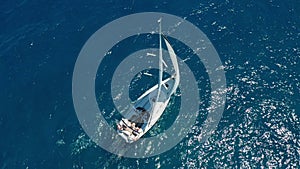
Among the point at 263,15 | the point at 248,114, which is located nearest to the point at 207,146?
the point at 248,114

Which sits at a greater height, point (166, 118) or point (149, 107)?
point (149, 107)

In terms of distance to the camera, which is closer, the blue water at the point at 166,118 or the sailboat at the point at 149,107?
the blue water at the point at 166,118

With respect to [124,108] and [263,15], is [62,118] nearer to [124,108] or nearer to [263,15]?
[124,108]

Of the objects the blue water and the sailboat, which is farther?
the sailboat

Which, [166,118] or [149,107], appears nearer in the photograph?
[149,107]
